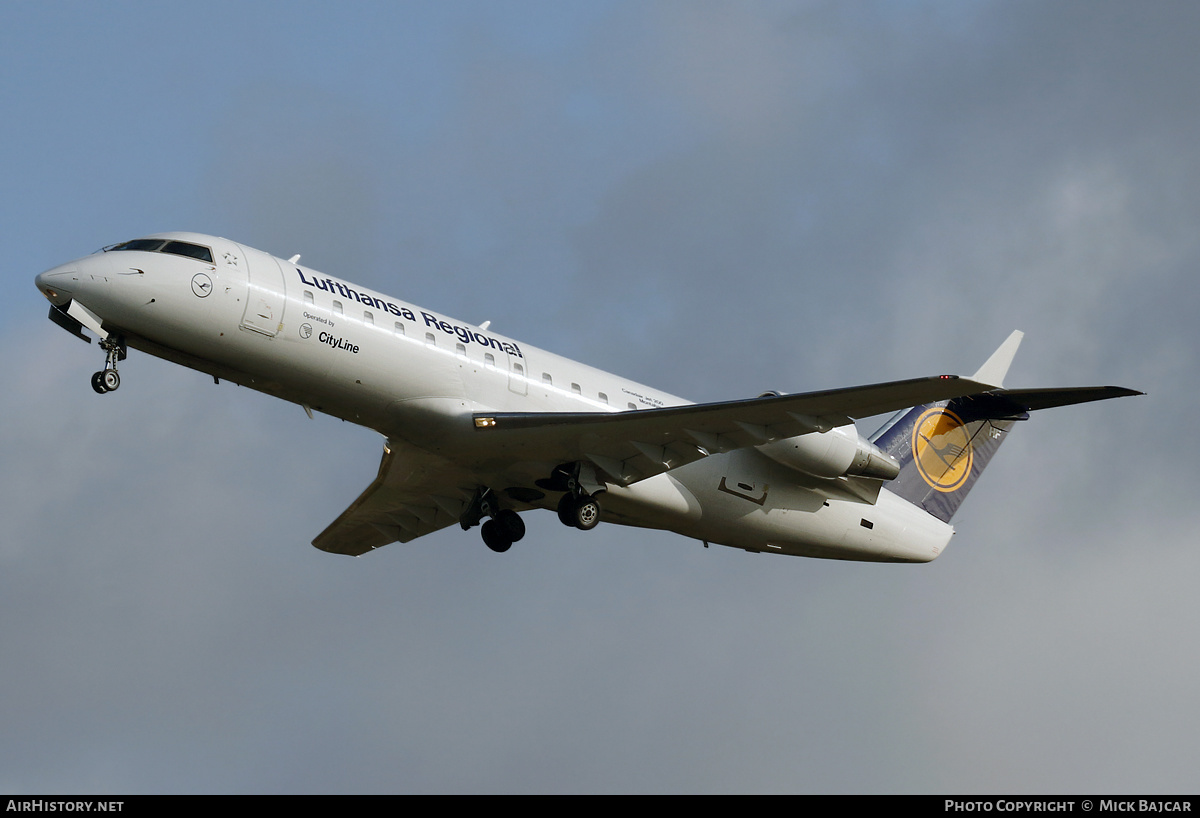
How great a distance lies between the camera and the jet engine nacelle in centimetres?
2212

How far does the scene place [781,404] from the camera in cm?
1964

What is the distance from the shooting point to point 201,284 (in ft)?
60.7

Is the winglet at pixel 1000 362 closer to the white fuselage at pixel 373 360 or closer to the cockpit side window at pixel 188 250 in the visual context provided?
the white fuselage at pixel 373 360

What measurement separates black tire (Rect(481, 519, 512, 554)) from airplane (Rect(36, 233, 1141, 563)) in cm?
4

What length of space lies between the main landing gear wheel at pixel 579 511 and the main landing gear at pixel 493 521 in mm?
1888

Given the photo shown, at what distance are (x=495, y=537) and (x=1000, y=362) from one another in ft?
32.9

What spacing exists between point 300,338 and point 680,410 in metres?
5.65

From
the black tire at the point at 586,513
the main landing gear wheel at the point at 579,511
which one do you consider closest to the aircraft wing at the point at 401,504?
the main landing gear wheel at the point at 579,511

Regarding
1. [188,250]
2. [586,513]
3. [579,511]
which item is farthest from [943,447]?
[188,250]

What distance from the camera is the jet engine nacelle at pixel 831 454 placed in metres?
22.1

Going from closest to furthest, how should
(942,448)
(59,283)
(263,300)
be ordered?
(59,283), (263,300), (942,448)

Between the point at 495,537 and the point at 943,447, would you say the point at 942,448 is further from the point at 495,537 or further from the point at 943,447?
the point at 495,537
